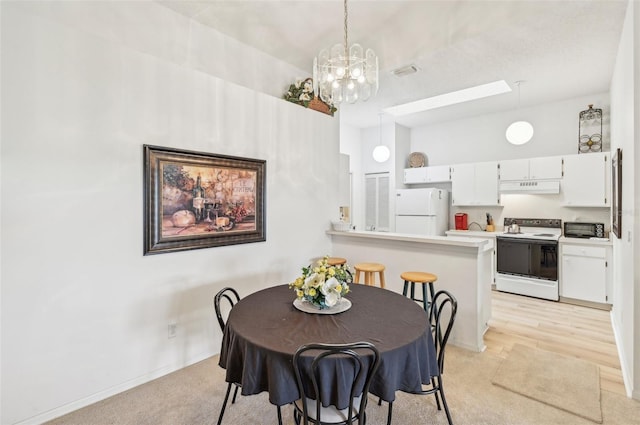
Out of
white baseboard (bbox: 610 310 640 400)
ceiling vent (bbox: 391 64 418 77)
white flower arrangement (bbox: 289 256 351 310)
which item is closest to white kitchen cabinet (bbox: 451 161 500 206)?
ceiling vent (bbox: 391 64 418 77)

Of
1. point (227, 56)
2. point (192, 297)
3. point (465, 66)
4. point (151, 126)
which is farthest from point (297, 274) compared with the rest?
point (465, 66)

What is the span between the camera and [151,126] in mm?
2424

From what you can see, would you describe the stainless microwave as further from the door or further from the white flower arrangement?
the white flower arrangement

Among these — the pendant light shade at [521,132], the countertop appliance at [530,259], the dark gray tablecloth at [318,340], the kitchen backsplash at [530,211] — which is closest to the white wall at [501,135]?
the pendant light shade at [521,132]

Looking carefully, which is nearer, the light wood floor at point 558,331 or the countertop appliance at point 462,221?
the light wood floor at point 558,331

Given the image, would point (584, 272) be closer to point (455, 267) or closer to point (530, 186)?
point (530, 186)

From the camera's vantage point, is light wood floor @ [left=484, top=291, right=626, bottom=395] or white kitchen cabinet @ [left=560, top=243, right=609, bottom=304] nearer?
light wood floor @ [left=484, top=291, right=626, bottom=395]

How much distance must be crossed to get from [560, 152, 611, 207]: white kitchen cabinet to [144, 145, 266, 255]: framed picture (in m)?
4.31

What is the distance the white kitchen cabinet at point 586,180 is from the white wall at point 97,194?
4.39m

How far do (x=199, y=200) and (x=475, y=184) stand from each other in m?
4.53

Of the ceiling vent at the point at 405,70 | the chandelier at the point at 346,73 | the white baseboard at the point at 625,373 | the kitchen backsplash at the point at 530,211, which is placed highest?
the ceiling vent at the point at 405,70

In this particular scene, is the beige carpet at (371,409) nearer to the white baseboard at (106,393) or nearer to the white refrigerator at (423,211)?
the white baseboard at (106,393)

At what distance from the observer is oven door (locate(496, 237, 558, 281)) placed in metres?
4.32

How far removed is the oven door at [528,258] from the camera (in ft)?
14.2
